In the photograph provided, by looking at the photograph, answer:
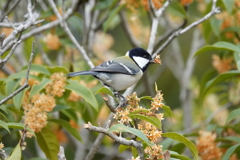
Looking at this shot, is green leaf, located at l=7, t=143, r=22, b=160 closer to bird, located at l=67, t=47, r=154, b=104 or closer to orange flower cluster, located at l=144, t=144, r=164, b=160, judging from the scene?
orange flower cluster, located at l=144, t=144, r=164, b=160

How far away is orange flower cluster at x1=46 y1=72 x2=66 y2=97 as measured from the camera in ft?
8.63

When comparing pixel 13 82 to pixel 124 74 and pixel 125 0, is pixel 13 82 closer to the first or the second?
pixel 124 74

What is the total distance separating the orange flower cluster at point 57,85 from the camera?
104 inches

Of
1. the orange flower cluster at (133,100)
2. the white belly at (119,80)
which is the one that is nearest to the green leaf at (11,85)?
the white belly at (119,80)

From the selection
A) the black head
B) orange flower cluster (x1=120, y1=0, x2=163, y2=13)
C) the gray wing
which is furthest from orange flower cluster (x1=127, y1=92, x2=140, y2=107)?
orange flower cluster (x1=120, y1=0, x2=163, y2=13)

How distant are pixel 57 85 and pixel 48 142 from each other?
0.42 meters

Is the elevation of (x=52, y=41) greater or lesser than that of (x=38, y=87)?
greater

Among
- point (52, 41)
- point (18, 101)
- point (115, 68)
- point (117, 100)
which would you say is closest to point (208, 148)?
point (117, 100)

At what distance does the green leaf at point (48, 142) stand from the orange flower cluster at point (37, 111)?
0.57 feet

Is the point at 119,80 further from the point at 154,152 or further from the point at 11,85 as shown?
the point at 154,152

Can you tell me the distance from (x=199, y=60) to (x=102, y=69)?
187 inches

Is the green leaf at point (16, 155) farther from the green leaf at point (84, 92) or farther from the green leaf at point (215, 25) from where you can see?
the green leaf at point (215, 25)

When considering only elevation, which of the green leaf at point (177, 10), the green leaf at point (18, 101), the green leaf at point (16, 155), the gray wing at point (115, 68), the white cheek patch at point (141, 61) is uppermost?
the green leaf at point (177, 10)

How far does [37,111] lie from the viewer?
2492 millimetres
